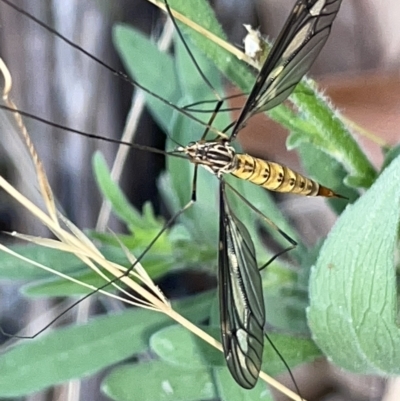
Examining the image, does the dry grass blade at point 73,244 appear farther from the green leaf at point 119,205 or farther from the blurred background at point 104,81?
the blurred background at point 104,81

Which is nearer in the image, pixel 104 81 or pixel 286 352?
pixel 286 352

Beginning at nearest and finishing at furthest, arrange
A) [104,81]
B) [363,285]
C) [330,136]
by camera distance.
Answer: [363,285] → [330,136] → [104,81]

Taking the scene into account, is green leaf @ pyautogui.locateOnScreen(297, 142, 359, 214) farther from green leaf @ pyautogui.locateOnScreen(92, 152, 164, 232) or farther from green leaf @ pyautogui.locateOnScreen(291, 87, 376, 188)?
green leaf @ pyautogui.locateOnScreen(92, 152, 164, 232)

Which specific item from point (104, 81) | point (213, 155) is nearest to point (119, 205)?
point (213, 155)

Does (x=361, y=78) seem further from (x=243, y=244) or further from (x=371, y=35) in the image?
(x=243, y=244)

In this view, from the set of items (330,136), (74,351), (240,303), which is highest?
(330,136)

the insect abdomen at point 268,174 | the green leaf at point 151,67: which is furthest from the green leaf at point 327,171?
the green leaf at point 151,67

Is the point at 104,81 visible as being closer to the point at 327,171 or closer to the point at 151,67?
the point at 151,67
